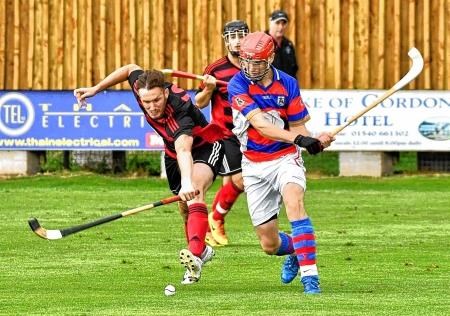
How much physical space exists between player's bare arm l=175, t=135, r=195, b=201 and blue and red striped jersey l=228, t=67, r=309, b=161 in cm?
47

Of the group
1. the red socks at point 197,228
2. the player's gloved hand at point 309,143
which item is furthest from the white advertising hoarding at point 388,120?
the player's gloved hand at point 309,143

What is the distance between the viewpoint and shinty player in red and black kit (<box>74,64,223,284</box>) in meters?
12.0

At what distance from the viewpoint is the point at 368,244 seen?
16.1 meters

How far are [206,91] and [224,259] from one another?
1.54m

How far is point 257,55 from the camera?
1157 cm

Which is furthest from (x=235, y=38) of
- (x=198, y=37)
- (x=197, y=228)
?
(x=198, y=37)

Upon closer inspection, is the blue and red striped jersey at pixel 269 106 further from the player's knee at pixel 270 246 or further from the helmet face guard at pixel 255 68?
the player's knee at pixel 270 246

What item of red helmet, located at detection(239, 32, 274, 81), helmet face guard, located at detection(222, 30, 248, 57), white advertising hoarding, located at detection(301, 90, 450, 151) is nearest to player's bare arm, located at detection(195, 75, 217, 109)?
helmet face guard, located at detection(222, 30, 248, 57)

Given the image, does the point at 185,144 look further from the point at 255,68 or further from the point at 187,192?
the point at 255,68

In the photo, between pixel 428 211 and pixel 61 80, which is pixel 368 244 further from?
pixel 61 80

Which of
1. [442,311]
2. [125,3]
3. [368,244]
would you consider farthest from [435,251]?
[125,3]

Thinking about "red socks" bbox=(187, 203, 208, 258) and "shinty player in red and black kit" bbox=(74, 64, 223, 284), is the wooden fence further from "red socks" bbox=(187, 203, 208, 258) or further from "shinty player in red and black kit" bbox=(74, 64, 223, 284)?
"red socks" bbox=(187, 203, 208, 258)

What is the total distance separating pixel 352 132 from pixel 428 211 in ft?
16.6

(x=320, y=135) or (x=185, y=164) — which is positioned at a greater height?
(x=320, y=135)
